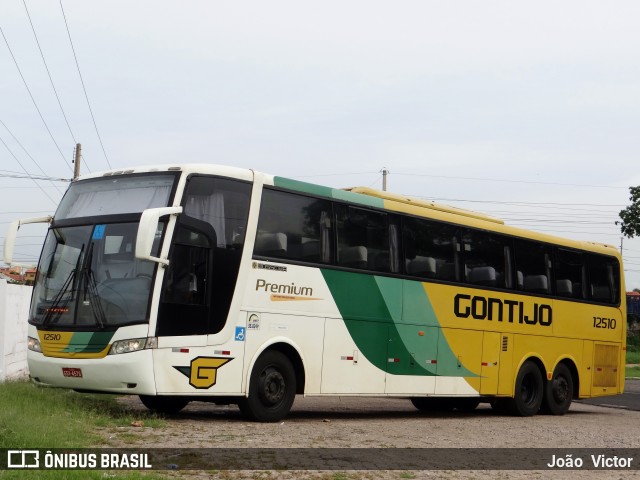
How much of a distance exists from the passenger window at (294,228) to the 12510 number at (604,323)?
889 cm

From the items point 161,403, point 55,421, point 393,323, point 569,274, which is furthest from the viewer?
point 569,274

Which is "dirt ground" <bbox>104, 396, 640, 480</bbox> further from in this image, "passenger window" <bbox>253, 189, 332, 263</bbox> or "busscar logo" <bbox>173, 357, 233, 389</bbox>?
"passenger window" <bbox>253, 189, 332, 263</bbox>

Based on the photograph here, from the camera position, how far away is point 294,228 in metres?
15.0

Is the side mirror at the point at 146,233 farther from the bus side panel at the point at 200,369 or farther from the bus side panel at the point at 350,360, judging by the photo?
the bus side panel at the point at 350,360

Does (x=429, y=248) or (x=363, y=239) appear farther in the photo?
(x=429, y=248)

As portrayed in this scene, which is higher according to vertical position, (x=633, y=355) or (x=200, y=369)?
(x=633, y=355)

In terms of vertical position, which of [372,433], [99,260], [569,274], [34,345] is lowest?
[372,433]

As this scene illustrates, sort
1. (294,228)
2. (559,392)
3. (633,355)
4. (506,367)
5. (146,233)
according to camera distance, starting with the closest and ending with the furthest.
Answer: (146,233) → (294,228) → (506,367) → (559,392) → (633,355)

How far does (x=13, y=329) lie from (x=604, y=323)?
12.4 metres

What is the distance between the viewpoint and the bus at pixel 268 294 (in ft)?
43.2

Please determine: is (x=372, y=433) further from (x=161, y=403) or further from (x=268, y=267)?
(x=161, y=403)

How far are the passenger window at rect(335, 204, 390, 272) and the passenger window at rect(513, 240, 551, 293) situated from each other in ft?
13.4

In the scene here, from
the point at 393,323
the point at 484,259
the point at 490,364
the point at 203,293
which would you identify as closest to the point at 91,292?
the point at 203,293

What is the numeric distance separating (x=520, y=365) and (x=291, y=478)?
11.7 metres
